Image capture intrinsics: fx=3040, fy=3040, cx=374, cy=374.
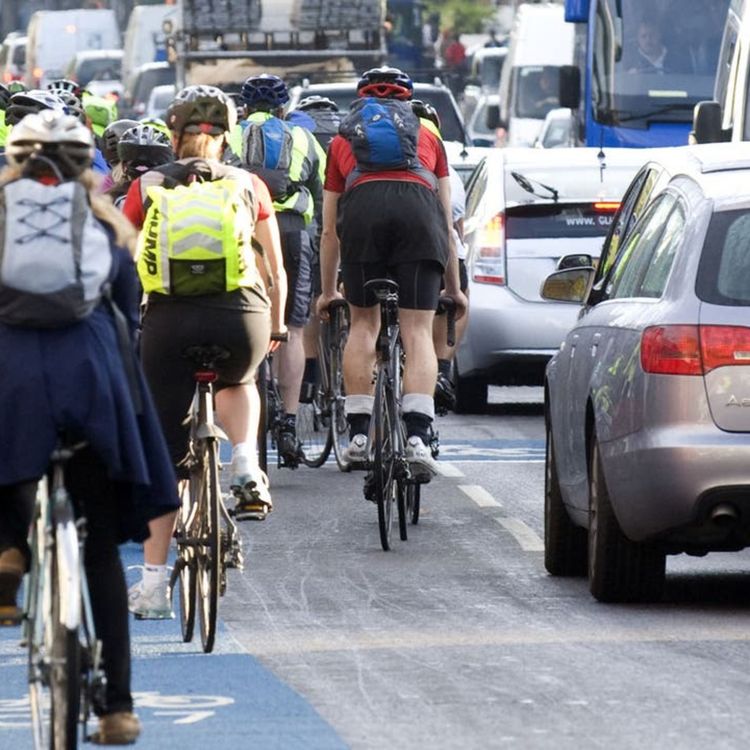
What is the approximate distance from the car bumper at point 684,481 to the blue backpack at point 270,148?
17.7ft

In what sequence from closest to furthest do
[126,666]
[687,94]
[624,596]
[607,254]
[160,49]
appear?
[126,666] < [624,596] < [607,254] < [687,94] < [160,49]

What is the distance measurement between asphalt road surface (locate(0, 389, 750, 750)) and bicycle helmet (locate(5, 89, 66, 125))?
2308 millimetres

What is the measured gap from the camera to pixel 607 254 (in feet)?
38.4

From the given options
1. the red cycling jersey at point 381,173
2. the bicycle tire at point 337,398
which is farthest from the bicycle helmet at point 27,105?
the bicycle tire at point 337,398

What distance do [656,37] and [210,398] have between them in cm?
2232

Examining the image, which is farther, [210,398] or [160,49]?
[160,49]

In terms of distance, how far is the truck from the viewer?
39.8 meters

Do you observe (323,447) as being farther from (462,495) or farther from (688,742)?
(688,742)

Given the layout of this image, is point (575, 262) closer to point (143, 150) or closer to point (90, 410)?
point (143, 150)

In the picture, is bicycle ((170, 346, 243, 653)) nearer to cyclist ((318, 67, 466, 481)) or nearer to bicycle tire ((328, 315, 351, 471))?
cyclist ((318, 67, 466, 481))

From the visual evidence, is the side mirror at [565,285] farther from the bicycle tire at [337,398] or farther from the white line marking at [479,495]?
the bicycle tire at [337,398]

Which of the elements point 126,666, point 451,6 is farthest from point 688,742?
point 451,6

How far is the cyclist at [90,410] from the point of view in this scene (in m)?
6.97

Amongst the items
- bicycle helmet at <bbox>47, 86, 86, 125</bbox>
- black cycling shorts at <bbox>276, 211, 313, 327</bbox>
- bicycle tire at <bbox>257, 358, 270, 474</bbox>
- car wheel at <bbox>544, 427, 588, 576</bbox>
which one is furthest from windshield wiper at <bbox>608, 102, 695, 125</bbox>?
car wheel at <bbox>544, 427, 588, 576</bbox>
